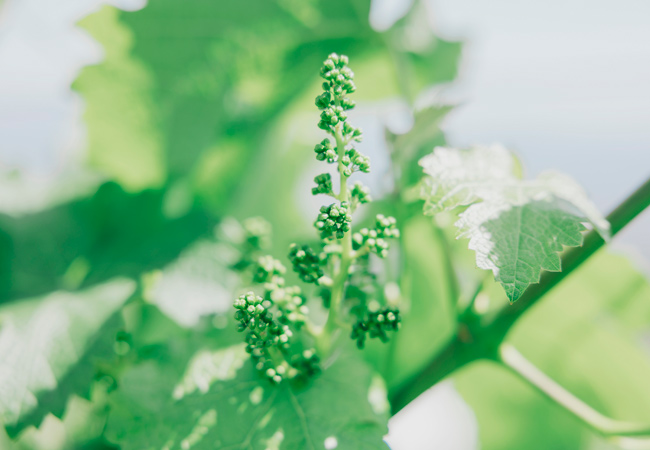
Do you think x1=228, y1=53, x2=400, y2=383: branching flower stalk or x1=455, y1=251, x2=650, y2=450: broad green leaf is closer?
x1=228, y1=53, x2=400, y2=383: branching flower stalk

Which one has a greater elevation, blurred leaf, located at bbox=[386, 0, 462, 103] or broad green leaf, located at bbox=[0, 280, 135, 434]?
blurred leaf, located at bbox=[386, 0, 462, 103]

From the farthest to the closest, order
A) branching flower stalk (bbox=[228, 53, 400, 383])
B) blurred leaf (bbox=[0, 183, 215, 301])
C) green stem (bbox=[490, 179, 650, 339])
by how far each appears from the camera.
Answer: blurred leaf (bbox=[0, 183, 215, 301]) → green stem (bbox=[490, 179, 650, 339]) → branching flower stalk (bbox=[228, 53, 400, 383])

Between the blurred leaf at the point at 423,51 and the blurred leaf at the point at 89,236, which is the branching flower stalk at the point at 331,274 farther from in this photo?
the blurred leaf at the point at 423,51

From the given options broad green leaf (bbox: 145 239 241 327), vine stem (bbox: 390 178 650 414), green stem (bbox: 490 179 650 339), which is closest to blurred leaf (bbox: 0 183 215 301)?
broad green leaf (bbox: 145 239 241 327)

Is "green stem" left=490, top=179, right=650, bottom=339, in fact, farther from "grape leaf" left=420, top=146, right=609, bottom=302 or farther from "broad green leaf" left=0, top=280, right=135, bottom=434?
"broad green leaf" left=0, top=280, right=135, bottom=434

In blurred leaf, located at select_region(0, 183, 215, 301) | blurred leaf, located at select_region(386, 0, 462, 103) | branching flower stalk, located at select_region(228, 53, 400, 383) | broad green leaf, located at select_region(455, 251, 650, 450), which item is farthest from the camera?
blurred leaf, located at select_region(386, 0, 462, 103)

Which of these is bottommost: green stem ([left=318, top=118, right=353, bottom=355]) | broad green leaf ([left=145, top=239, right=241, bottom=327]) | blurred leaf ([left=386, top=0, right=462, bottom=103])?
broad green leaf ([left=145, top=239, right=241, bottom=327])

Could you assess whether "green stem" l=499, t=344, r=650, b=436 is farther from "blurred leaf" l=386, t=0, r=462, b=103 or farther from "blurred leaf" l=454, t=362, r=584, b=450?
"blurred leaf" l=386, t=0, r=462, b=103

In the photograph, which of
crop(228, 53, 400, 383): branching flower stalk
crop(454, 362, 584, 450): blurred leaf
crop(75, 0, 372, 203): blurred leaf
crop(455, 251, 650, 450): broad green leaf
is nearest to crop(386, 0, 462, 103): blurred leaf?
crop(75, 0, 372, 203): blurred leaf
